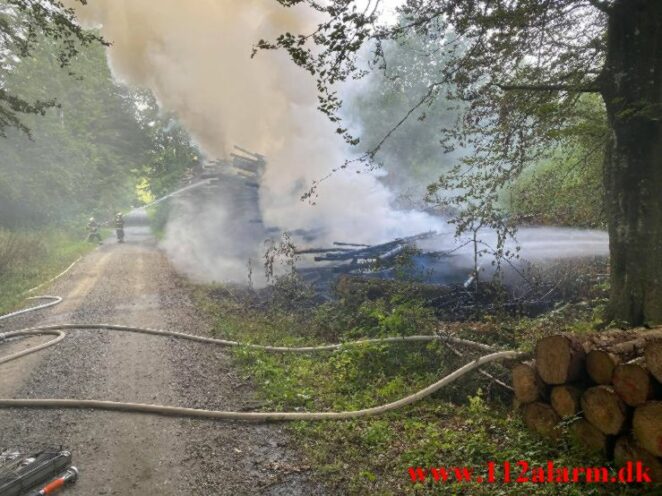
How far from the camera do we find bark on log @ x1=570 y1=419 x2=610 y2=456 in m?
3.76

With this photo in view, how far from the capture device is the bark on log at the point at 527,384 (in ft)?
14.4

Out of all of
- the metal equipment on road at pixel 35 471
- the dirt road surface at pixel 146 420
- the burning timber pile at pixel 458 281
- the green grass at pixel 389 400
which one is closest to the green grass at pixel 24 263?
the dirt road surface at pixel 146 420

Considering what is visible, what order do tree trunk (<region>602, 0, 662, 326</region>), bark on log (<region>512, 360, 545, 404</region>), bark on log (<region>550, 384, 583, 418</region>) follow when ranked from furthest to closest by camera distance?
tree trunk (<region>602, 0, 662, 326</region>) → bark on log (<region>512, 360, 545, 404</region>) → bark on log (<region>550, 384, 583, 418</region>)

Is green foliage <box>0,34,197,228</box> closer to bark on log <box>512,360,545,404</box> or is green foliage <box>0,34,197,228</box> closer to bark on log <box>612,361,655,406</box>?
bark on log <box>512,360,545,404</box>

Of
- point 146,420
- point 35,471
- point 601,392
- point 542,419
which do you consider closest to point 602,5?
point 601,392

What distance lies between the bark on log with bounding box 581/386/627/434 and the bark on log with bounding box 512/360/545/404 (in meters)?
0.50

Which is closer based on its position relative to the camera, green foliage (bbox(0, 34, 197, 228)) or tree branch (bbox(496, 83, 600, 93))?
tree branch (bbox(496, 83, 600, 93))

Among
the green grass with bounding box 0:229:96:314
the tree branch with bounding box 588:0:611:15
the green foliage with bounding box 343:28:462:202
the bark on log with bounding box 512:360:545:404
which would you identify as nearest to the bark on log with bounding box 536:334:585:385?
the bark on log with bounding box 512:360:545:404

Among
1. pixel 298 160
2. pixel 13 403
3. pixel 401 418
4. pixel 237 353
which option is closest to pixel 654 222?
pixel 401 418

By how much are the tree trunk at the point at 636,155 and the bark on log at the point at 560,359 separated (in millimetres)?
1678

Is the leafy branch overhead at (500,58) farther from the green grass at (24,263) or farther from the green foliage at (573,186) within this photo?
the green grass at (24,263)

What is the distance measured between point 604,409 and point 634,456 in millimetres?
375

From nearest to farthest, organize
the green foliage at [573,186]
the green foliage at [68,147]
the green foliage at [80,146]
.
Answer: the green foliage at [573,186] < the green foliage at [68,147] < the green foliage at [80,146]

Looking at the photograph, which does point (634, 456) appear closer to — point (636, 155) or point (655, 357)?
point (655, 357)
